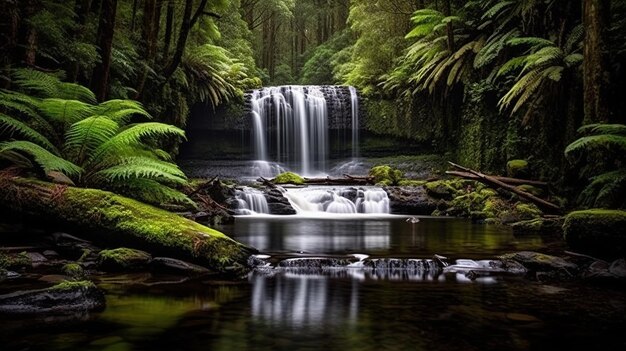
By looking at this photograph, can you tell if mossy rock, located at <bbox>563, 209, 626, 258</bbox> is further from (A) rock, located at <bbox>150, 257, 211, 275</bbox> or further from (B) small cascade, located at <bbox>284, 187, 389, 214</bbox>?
(B) small cascade, located at <bbox>284, 187, 389, 214</bbox>

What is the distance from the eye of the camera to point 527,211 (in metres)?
11.1

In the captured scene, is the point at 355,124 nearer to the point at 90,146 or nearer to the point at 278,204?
the point at 278,204

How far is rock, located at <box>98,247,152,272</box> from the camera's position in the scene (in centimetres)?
548

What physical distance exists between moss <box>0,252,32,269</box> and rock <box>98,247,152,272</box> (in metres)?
0.73

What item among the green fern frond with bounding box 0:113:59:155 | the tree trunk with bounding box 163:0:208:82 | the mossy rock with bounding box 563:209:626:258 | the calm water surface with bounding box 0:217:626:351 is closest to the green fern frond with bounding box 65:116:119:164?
the green fern frond with bounding box 0:113:59:155

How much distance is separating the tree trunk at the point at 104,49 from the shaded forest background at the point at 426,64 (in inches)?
0.9

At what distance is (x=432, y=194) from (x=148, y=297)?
426 inches

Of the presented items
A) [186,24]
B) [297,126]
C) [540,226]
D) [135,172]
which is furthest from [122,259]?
[297,126]

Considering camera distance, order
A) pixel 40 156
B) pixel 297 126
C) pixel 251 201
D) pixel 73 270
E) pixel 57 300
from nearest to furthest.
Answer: pixel 57 300
pixel 73 270
pixel 40 156
pixel 251 201
pixel 297 126

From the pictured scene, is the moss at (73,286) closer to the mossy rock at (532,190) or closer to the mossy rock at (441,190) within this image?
the mossy rock at (532,190)

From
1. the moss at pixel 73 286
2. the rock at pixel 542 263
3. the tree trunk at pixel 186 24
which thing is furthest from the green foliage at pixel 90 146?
the tree trunk at pixel 186 24

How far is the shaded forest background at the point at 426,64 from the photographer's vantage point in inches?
360

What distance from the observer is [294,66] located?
3944 cm

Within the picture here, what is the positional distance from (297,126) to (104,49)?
11.9 metres
